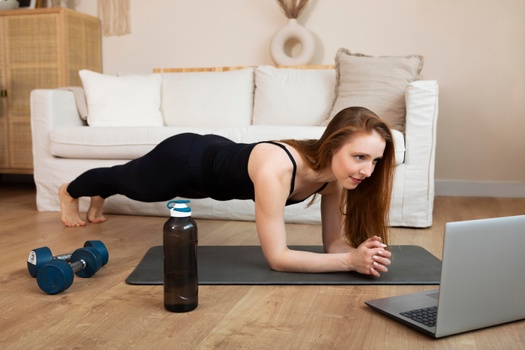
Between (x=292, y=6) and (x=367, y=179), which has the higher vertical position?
(x=292, y=6)

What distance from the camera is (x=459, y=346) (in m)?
1.25

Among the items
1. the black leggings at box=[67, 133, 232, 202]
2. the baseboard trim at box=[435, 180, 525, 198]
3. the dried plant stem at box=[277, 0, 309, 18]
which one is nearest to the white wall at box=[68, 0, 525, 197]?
the baseboard trim at box=[435, 180, 525, 198]

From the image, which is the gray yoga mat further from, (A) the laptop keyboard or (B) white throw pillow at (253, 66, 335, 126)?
(B) white throw pillow at (253, 66, 335, 126)

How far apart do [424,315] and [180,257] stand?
60 cm

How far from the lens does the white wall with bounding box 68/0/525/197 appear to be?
372 centimetres

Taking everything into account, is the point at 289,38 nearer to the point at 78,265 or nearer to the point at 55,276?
the point at 78,265

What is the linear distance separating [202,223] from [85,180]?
605 mm

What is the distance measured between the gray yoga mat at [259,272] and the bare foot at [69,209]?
0.66 meters

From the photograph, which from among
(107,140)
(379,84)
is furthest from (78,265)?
(379,84)

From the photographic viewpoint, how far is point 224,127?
3.19 meters

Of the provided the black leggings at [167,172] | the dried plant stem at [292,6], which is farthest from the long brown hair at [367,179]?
the dried plant stem at [292,6]

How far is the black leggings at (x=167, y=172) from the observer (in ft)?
6.59

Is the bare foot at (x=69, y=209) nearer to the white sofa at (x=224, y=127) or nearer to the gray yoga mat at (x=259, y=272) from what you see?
the white sofa at (x=224, y=127)

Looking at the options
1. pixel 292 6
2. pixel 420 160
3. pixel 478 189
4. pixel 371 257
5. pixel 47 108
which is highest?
pixel 292 6
